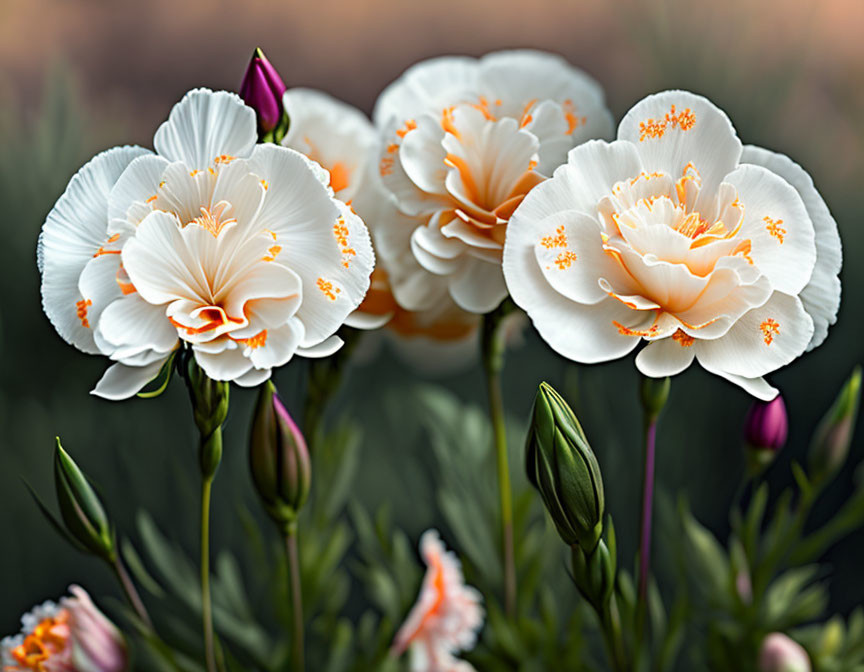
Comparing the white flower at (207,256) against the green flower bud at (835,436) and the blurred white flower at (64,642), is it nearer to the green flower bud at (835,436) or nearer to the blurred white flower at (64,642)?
the blurred white flower at (64,642)

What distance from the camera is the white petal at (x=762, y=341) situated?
0.22 m

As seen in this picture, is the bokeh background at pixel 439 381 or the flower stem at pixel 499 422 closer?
the flower stem at pixel 499 422

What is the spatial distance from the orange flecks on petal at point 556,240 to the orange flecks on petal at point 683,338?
36mm

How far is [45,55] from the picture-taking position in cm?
67

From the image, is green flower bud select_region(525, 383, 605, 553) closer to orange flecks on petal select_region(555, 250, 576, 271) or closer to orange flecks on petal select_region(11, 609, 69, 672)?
orange flecks on petal select_region(555, 250, 576, 271)

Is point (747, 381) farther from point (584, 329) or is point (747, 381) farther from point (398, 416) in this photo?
point (398, 416)

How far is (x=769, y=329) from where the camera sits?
224 mm

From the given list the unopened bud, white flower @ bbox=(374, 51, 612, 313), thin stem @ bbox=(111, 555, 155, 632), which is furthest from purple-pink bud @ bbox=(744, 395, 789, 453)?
thin stem @ bbox=(111, 555, 155, 632)

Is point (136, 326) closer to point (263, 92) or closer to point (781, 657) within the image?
point (263, 92)

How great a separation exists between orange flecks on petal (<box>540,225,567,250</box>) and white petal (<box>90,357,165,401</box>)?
0.10 metres

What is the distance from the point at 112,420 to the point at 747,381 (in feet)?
1.06

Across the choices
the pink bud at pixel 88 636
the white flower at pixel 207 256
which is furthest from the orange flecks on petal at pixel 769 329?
the pink bud at pixel 88 636

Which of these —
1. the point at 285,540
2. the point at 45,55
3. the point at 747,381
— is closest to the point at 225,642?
the point at 285,540

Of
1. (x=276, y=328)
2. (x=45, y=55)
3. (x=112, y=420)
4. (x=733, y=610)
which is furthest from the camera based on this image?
(x=45, y=55)
